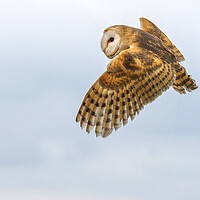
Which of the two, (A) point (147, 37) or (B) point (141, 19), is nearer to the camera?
(A) point (147, 37)

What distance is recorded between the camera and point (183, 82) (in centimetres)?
1185

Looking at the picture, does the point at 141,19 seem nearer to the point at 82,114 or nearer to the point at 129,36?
the point at 129,36

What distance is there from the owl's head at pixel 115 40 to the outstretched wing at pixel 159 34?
1.57 meters

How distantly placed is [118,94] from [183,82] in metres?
2.32

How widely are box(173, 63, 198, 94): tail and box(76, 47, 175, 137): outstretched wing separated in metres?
1.46

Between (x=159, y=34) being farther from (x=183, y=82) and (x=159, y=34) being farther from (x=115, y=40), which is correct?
(x=115, y=40)

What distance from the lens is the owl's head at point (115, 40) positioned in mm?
11125

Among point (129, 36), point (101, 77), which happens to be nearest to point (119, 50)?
point (129, 36)

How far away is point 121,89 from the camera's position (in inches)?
395

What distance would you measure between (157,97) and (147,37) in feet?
4.71

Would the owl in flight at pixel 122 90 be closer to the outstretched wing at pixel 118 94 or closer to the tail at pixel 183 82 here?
the outstretched wing at pixel 118 94

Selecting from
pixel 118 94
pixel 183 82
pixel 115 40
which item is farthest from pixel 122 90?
pixel 183 82

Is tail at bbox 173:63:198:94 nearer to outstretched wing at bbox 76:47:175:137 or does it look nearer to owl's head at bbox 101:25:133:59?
owl's head at bbox 101:25:133:59

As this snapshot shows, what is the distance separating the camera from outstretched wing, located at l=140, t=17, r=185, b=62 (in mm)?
12586
